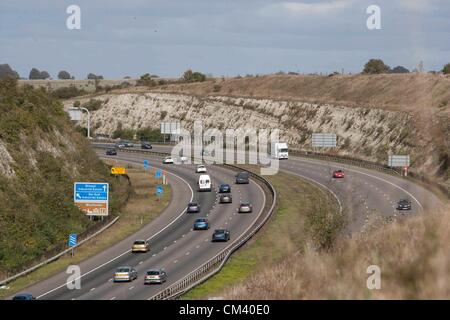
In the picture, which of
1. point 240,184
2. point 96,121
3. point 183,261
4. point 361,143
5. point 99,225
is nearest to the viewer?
point 183,261

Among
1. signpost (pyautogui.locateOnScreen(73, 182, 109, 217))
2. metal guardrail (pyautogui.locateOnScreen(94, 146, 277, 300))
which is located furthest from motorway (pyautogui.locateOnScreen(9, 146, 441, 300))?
signpost (pyautogui.locateOnScreen(73, 182, 109, 217))

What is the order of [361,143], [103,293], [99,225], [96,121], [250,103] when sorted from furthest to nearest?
[96,121] → [250,103] → [361,143] → [99,225] → [103,293]

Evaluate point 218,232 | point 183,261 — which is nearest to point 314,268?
point 183,261

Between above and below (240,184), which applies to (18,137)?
above

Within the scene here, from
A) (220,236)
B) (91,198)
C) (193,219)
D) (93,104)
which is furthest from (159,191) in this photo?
(93,104)

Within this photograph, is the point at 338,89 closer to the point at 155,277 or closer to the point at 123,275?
the point at 123,275

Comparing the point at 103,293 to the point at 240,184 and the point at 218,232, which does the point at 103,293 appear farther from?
the point at 240,184

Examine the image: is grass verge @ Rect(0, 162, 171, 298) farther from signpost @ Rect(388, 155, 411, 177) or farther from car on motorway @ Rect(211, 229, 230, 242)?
signpost @ Rect(388, 155, 411, 177)

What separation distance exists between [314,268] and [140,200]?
2730 inches

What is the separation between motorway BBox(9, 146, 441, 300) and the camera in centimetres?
4887

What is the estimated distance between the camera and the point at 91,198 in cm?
7194

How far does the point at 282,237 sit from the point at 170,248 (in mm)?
8431

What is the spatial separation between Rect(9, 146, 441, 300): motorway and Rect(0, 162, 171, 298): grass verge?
923 millimetres

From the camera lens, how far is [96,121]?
19000 centimetres
